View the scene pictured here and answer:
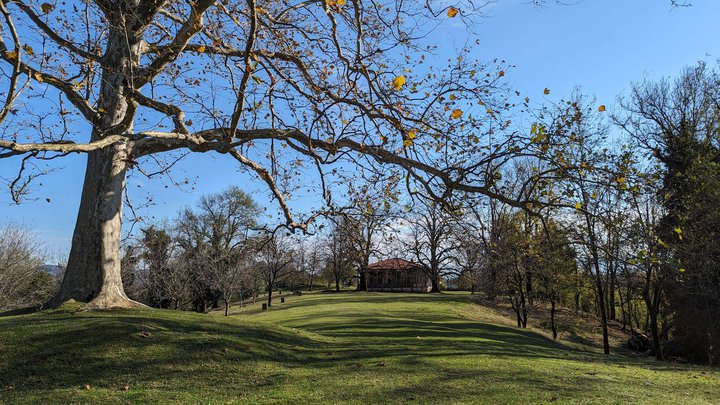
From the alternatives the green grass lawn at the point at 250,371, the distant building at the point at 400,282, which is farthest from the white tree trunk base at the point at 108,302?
the distant building at the point at 400,282

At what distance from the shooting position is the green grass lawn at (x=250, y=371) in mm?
7500

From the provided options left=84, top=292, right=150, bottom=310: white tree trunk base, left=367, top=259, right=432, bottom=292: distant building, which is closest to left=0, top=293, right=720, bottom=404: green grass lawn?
left=84, top=292, right=150, bottom=310: white tree trunk base

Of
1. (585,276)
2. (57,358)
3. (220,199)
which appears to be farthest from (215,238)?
(57,358)

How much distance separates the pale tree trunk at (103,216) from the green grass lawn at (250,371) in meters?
0.61

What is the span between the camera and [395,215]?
10086 millimetres

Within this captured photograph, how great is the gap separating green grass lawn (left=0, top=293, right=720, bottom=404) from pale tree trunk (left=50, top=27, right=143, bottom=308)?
61 centimetres

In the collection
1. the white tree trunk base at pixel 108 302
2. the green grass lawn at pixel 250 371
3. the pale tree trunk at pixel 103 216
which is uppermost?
the pale tree trunk at pixel 103 216

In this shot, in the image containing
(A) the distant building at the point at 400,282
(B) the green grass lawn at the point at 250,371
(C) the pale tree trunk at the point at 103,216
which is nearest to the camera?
(B) the green grass lawn at the point at 250,371

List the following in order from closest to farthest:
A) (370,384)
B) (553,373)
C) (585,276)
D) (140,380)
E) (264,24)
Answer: (140,380)
(370,384)
(264,24)
(553,373)
(585,276)

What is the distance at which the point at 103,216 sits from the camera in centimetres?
1065

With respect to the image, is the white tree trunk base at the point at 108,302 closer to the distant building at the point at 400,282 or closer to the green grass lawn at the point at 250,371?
the green grass lawn at the point at 250,371

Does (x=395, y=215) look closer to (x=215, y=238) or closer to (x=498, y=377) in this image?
(x=498, y=377)

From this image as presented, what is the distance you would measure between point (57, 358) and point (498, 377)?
8665 millimetres

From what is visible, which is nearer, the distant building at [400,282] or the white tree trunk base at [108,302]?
the white tree trunk base at [108,302]
